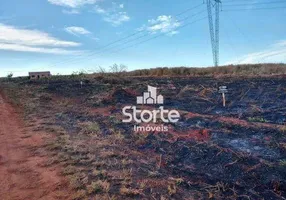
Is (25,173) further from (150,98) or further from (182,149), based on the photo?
(150,98)

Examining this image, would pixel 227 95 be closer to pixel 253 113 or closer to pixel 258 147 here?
pixel 253 113

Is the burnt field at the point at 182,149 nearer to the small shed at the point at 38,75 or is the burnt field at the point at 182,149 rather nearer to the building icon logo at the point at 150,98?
the building icon logo at the point at 150,98

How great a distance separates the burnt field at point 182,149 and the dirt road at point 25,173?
0.83ft

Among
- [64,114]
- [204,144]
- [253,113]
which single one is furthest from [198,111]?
[64,114]

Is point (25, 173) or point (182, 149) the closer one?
point (25, 173)

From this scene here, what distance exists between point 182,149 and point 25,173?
10.6 feet

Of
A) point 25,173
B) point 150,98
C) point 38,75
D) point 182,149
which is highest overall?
point 38,75

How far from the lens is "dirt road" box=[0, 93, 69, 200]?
4637 millimetres

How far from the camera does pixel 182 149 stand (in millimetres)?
6465

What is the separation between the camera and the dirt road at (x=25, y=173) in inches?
183

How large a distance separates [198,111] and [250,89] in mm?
3394

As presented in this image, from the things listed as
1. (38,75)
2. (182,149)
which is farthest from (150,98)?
(38,75)

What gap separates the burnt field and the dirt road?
252 mm

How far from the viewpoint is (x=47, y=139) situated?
7566mm
